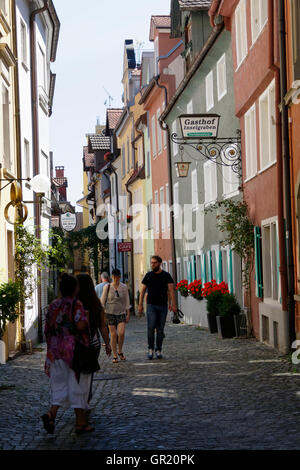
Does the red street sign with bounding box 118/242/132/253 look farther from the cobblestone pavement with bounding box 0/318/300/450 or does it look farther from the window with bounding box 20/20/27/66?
the cobblestone pavement with bounding box 0/318/300/450

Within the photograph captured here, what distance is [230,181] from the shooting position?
2158cm

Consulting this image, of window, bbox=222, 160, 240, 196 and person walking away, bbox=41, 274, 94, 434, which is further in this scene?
window, bbox=222, 160, 240, 196

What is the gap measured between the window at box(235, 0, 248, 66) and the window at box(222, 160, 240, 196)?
2850 mm

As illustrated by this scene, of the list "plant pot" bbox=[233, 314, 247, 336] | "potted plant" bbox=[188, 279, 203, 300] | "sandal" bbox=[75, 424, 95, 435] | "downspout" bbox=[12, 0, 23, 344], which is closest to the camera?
"sandal" bbox=[75, 424, 95, 435]

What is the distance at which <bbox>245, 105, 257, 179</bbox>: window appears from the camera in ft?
59.6

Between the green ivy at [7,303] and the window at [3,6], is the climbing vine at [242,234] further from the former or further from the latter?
the window at [3,6]

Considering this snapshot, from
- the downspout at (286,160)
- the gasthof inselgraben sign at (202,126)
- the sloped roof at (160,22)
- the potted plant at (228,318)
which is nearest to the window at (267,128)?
the downspout at (286,160)

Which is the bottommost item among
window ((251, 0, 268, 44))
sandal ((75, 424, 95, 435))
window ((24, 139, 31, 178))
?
sandal ((75, 424, 95, 435))

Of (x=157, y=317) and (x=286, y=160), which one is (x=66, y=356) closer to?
(x=157, y=317)

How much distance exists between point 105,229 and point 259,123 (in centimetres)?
3880

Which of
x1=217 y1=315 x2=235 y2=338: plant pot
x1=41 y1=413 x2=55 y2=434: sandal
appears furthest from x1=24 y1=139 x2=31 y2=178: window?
x1=41 y1=413 x2=55 y2=434: sandal

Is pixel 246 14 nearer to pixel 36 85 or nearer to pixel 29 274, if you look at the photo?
pixel 36 85

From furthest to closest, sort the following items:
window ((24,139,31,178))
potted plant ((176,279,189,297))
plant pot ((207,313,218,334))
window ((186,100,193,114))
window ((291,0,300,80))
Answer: potted plant ((176,279,189,297))
window ((186,100,193,114))
plant pot ((207,313,218,334))
window ((24,139,31,178))
window ((291,0,300,80))

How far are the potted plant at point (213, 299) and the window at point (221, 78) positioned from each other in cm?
487
